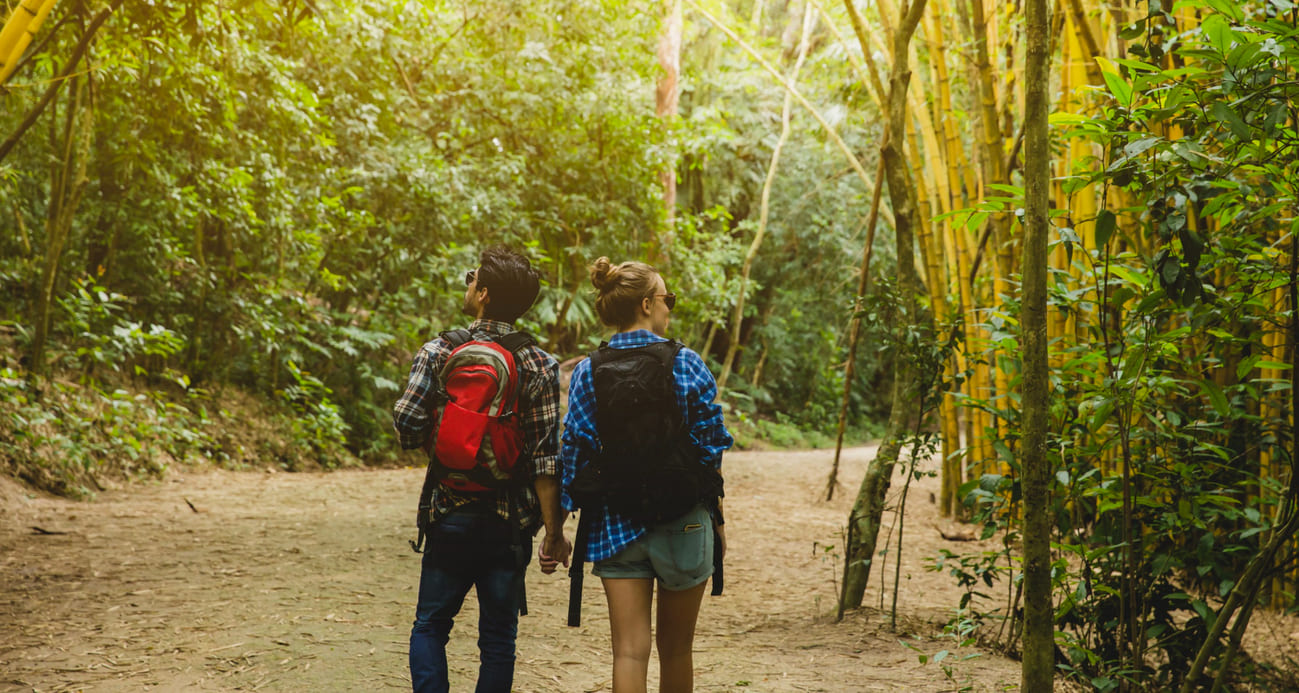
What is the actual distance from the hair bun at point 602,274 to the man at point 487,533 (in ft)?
0.86

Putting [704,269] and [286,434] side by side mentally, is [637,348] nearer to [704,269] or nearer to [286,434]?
[286,434]

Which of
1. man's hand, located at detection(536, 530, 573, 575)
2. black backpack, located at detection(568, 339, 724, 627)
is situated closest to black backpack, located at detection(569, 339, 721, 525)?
black backpack, located at detection(568, 339, 724, 627)

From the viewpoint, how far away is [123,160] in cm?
734

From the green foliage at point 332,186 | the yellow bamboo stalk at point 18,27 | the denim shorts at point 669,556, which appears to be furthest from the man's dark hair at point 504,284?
the green foliage at point 332,186

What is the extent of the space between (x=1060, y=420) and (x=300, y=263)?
801 centimetres

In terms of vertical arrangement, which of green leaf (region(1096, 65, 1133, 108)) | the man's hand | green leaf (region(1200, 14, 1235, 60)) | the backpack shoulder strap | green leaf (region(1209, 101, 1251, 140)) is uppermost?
green leaf (region(1200, 14, 1235, 60))

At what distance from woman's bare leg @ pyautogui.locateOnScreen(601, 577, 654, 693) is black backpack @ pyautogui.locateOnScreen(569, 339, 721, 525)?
0.60 feet

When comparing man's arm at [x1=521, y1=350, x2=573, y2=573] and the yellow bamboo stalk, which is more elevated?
the yellow bamboo stalk

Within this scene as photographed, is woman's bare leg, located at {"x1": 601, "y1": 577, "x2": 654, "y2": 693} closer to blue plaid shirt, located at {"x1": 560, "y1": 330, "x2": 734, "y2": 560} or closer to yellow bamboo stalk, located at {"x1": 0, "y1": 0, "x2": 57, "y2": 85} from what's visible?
blue plaid shirt, located at {"x1": 560, "y1": 330, "x2": 734, "y2": 560}

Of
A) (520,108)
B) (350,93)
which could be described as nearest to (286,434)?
(350,93)

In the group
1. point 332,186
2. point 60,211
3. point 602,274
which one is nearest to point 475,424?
point 602,274

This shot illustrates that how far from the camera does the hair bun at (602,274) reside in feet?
7.80

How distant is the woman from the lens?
2207mm

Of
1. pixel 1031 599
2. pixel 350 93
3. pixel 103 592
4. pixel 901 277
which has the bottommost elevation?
pixel 103 592
